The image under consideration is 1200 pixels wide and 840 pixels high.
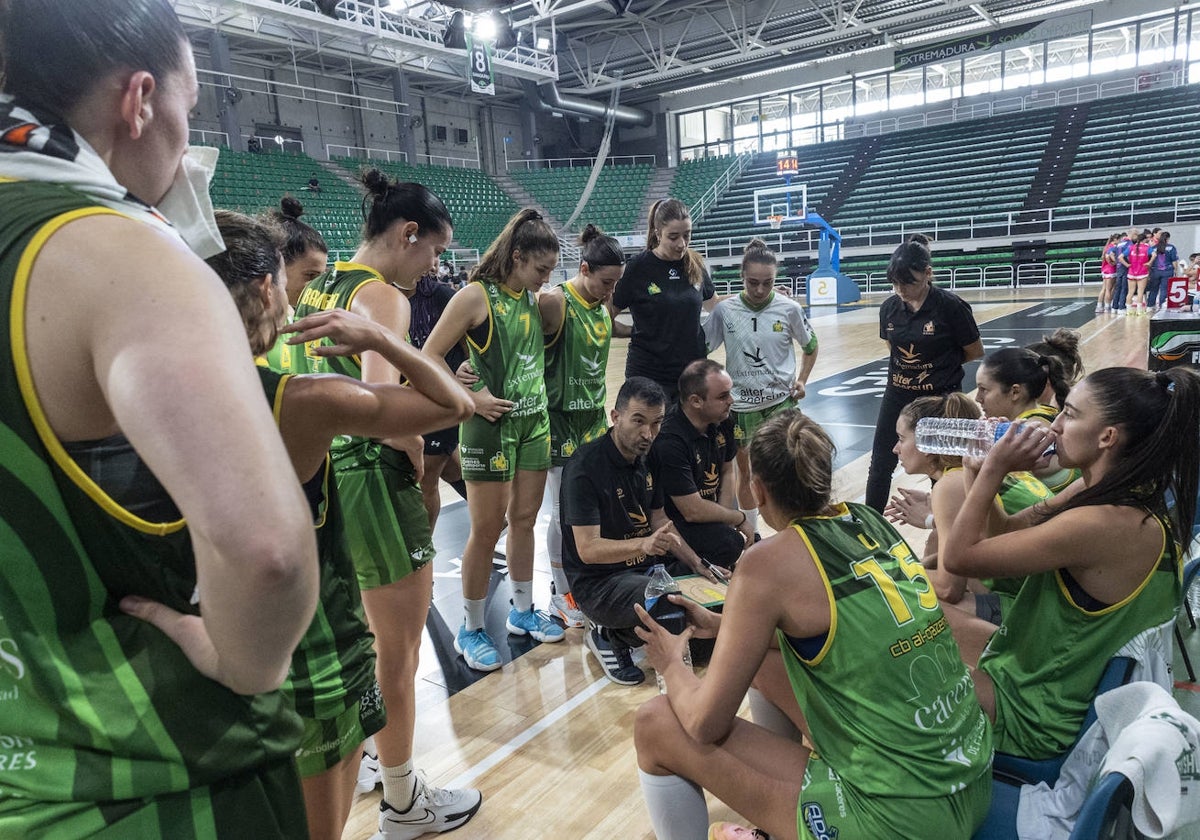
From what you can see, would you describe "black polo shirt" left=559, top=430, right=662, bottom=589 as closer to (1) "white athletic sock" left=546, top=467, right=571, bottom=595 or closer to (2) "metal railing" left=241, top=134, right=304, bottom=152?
(1) "white athletic sock" left=546, top=467, right=571, bottom=595

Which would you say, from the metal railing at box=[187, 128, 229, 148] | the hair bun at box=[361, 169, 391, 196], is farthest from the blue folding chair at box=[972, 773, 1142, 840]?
the metal railing at box=[187, 128, 229, 148]

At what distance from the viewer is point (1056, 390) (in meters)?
3.07

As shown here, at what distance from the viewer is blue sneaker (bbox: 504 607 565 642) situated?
11.2 ft

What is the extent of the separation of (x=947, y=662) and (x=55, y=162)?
1.62 meters

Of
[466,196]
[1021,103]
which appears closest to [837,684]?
[466,196]

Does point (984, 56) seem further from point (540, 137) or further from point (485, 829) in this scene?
point (485, 829)

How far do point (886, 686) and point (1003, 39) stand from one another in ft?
82.8

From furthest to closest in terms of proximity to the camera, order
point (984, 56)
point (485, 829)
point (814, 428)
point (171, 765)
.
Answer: point (984, 56) < point (485, 829) < point (814, 428) < point (171, 765)

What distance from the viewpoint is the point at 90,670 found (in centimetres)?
73

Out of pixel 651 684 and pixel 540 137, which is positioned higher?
pixel 540 137

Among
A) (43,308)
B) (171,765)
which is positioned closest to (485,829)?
(171,765)

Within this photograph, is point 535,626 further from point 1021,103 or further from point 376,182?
point 1021,103

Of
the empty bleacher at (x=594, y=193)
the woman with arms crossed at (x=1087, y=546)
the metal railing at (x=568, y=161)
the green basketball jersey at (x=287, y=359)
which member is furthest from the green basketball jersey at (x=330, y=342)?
the metal railing at (x=568, y=161)

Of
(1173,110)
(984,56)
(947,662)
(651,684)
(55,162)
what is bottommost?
(651,684)
